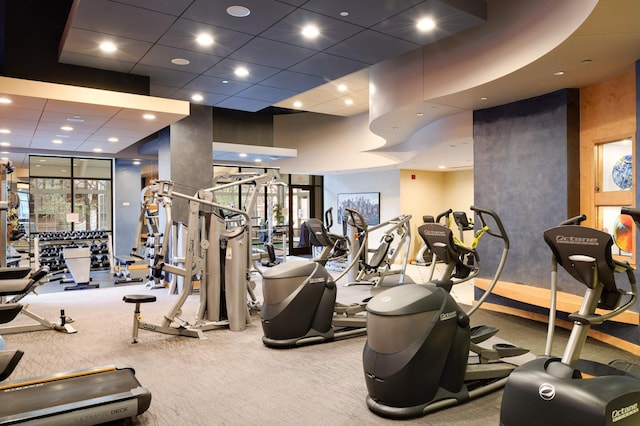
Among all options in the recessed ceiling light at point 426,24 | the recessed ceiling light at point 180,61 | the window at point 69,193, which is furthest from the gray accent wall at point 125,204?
the recessed ceiling light at point 426,24

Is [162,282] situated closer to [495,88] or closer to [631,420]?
[495,88]

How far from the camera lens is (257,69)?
5980 mm

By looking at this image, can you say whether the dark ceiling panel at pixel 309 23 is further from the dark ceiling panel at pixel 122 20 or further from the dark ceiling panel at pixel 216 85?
the dark ceiling panel at pixel 216 85

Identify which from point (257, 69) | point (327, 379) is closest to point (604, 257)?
point (327, 379)

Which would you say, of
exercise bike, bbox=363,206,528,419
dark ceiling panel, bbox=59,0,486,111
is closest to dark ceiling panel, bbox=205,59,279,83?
dark ceiling panel, bbox=59,0,486,111

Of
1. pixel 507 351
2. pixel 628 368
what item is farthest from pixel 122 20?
pixel 628 368

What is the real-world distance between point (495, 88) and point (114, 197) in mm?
9776

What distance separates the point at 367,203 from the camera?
495 inches

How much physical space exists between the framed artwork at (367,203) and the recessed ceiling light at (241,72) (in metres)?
6.29

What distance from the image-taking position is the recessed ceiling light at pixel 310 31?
4.54 meters

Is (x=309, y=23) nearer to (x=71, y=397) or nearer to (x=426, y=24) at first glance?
(x=426, y=24)

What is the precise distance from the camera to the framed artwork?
1229cm

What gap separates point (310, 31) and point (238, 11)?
0.82 m

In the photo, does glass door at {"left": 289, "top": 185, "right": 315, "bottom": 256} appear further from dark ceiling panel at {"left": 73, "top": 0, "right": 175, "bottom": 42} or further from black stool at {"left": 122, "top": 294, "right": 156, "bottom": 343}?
dark ceiling panel at {"left": 73, "top": 0, "right": 175, "bottom": 42}
